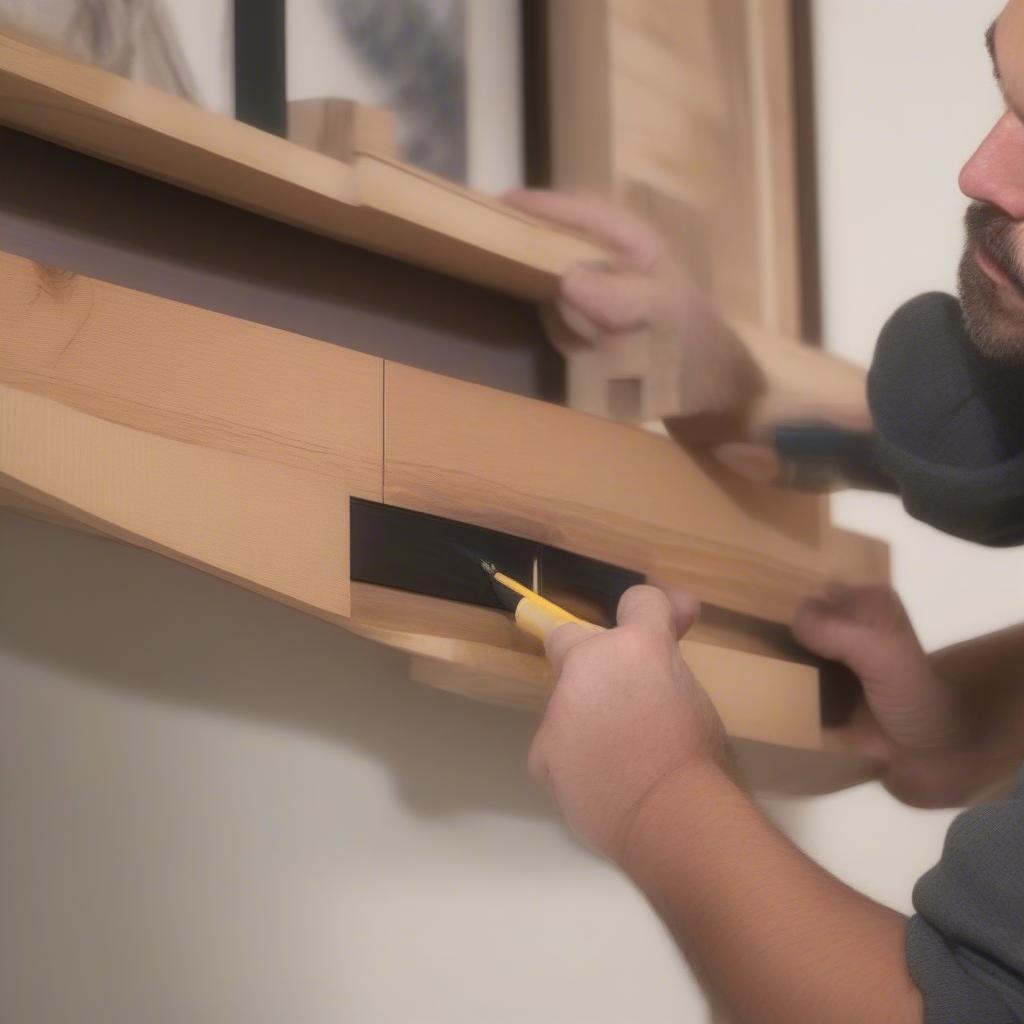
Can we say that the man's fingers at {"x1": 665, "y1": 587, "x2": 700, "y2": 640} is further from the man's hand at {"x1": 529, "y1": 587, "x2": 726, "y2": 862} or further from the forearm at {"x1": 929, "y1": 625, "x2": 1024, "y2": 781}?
the forearm at {"x1": 929, "y1": 625, "x2": 1024, "y2": 781}

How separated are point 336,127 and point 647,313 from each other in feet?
0.75

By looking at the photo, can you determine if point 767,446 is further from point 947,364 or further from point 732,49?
point 732,49

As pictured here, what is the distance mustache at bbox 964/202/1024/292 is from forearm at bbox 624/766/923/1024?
0.30 m

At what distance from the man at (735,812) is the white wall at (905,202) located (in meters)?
0.25

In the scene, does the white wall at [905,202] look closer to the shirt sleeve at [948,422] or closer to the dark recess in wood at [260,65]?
the shirt sleeve at [948,422]

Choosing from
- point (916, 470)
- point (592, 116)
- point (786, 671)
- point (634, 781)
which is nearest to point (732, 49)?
point (592, 116)

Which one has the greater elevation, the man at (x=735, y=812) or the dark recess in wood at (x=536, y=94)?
the dark recess in wood at (x=536, y=94)

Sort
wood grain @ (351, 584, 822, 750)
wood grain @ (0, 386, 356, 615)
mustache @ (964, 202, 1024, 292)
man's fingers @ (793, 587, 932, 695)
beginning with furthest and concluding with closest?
man's fingers @ (793, 587, 932, 695)
mustache @ (964, 202, 1024, 292)
wood grain @ (351, 584, 822, 750)
wood grain @ (0, 386, 356, 615)

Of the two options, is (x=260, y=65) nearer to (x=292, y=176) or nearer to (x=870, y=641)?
(x=292, y=176)

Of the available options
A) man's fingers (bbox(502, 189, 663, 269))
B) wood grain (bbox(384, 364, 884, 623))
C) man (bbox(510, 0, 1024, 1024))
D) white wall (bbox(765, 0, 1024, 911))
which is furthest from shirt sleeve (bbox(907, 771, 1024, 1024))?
white wall (bbox(765, 0, 1024, 911))

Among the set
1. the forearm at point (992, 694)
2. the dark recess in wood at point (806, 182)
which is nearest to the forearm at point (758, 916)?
the forearm at point (992, 694)

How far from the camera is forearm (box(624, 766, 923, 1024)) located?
18.2 inches

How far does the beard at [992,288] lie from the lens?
646 millimetres

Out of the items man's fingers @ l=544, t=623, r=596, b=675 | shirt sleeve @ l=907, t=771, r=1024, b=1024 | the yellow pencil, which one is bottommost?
shirt sleeve @ l=907, t=771, r=1024, b=1024
